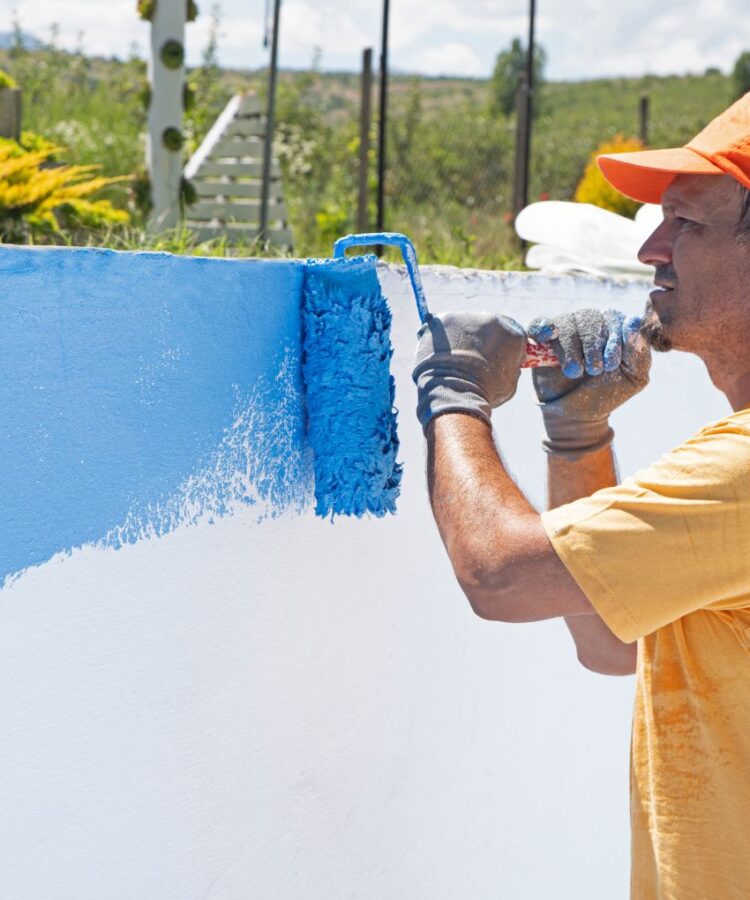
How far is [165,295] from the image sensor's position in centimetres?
133

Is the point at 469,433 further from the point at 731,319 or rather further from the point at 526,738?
the point at 526,738

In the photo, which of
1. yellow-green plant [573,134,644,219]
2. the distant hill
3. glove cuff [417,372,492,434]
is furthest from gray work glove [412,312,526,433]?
the distant hill

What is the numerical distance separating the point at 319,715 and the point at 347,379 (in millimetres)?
526

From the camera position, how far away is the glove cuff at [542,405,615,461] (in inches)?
60.7

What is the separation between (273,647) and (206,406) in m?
0.38

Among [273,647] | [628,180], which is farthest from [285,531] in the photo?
[628,180]

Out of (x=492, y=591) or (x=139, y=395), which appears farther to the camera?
(x=139, y=395)

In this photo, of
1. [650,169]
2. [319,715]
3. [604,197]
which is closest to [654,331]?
[650,169]

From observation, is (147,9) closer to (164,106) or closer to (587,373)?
(164,106)

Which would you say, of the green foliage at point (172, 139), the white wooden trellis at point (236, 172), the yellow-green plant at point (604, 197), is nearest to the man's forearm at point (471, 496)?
the yellow-green plant at point (604, 197)

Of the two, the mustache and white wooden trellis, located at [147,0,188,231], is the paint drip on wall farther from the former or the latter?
white wooden trellis, located at [147,0,188,231]

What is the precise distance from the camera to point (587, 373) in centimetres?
146

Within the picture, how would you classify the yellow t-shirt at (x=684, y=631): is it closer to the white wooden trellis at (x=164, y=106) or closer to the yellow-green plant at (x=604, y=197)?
the yellow-green plant at (x=604, y=197)

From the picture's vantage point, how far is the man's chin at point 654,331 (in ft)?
4.52
